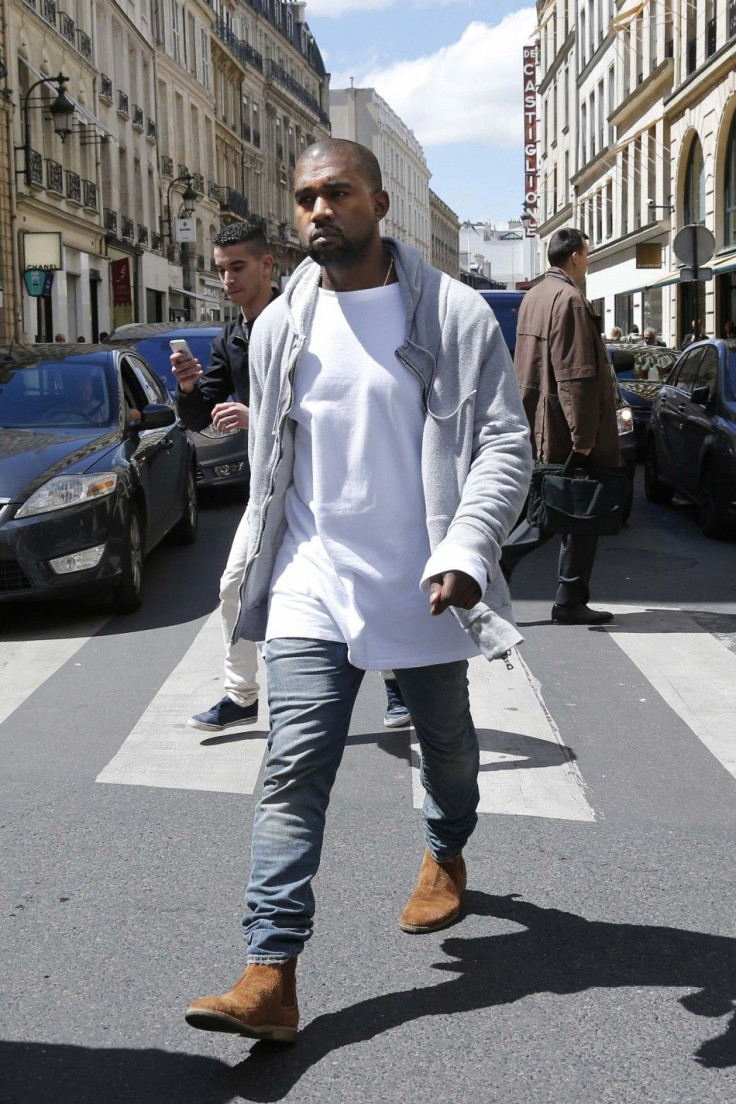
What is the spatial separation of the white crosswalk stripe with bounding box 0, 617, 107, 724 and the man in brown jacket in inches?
91.7

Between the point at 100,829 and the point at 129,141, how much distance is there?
143 feet

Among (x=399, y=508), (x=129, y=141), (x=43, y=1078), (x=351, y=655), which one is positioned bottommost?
(x=43, y=1078)

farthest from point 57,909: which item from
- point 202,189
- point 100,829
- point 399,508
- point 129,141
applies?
point 202,189

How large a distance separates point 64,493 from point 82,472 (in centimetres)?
23

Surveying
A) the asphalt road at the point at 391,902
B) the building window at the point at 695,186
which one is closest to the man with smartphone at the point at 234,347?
the asphalt road at the point at 391,902

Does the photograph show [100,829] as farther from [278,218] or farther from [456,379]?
[278,218]

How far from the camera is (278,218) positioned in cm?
7806

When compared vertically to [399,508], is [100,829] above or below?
below

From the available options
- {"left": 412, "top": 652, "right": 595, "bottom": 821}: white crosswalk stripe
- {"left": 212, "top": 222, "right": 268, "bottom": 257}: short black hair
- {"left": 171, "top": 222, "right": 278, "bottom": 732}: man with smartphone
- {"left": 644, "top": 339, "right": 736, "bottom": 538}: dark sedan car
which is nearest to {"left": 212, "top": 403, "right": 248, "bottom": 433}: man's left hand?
{"left": 171, "top": 222, "right": 278, "bottom": 732}: man with smartphone

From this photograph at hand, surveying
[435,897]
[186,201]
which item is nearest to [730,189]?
[186,201]

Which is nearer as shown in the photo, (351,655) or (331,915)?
(351,655)

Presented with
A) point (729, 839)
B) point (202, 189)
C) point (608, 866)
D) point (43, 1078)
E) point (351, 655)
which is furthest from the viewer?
point (202, 189)

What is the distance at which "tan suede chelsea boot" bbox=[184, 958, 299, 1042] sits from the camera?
3.02 m

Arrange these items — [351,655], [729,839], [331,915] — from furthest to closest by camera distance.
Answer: [729,839] < [331,915] < [351,655]
